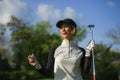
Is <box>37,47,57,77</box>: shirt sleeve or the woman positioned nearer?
the woman

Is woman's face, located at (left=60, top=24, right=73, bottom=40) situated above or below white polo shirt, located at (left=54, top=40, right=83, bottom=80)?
above

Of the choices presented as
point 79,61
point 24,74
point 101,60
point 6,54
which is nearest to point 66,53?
point 79,61

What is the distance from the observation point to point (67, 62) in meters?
4.21

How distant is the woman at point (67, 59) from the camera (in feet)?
13.6

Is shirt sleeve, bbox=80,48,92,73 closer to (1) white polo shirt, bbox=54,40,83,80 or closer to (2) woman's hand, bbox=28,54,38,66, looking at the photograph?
(1) white polo shirt, bbox=54,40,83,80

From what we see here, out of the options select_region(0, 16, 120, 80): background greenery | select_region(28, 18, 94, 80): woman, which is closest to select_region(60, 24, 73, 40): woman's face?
select_region(28, 18, 94, 80): woman

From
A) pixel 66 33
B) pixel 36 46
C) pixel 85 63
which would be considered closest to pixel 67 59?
pixel 85 63

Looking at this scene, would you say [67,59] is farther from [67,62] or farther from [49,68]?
[49,68]

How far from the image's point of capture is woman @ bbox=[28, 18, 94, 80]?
4.16 metres

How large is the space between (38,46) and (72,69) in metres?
46.3

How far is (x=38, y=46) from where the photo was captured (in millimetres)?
50344

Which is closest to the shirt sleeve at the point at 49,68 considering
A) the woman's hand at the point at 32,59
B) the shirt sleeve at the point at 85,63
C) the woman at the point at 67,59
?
the woman at the point at 67,59

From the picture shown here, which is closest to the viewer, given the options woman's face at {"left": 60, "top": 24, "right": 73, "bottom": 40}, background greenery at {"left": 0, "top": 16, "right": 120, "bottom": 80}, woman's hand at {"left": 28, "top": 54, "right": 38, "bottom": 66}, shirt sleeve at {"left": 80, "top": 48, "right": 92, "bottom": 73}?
woman's hand at {"left": 28, "top": 54, "right": 38, "bottom": 66}

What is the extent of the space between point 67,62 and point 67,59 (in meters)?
0.04
